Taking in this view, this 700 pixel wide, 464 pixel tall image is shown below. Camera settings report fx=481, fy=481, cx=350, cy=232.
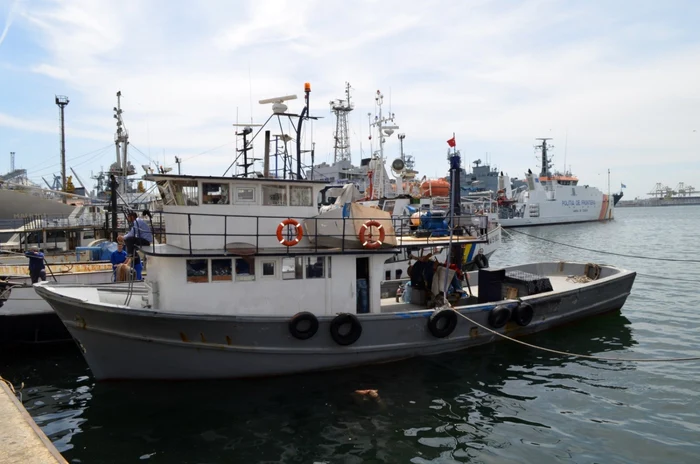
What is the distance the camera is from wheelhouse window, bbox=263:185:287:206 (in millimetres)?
10055

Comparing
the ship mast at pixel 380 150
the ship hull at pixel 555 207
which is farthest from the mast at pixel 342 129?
the ship hull at pixel 555 207

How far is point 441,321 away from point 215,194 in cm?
558

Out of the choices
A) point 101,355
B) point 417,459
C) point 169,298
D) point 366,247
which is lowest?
point 417,459

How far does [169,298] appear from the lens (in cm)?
Answer: 918

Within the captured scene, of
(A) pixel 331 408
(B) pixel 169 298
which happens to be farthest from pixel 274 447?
(B) pixel 169 298

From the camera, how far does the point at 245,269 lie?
9570 millimetres

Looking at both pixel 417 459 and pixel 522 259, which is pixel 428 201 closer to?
pixel 522 259

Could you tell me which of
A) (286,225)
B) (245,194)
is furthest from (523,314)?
(245,194)

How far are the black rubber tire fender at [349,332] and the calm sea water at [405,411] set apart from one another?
0.79 m

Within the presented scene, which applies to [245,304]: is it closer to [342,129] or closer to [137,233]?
[137,233]

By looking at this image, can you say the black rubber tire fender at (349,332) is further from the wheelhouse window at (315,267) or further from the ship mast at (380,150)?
the ship mast at (380,150)

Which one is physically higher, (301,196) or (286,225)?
(301,196)

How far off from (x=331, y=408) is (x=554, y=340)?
689 centimetres

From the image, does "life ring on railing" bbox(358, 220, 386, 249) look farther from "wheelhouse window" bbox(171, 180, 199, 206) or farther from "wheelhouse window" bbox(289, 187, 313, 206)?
"wheelhouse window" bbox(171, 180, 199, 206)
